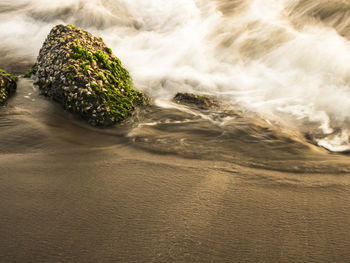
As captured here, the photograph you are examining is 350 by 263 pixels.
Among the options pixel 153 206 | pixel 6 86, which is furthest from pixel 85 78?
pixel 153 206

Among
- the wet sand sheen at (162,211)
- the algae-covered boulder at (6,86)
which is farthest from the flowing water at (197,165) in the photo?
the algae-covered boulder at (6,86)

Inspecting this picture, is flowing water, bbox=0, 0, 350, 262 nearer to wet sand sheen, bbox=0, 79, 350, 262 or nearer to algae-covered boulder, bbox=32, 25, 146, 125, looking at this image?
wet sand sheen, bbox=0, 79, 350, 262

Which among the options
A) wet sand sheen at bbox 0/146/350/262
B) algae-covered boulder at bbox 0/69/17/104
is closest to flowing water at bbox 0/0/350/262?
wet sand sheen at bbox 0/146/350/262

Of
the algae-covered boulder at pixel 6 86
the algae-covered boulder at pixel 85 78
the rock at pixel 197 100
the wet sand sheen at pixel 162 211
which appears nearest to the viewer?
the wet sand sheen at pixel 162 211

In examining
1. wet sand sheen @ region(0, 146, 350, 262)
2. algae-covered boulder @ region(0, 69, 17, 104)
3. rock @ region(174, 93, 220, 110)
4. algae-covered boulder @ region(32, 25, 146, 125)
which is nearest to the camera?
wet sand sheen @ region(0, 146, 350, 262)

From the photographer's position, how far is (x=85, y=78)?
4707 millimetres

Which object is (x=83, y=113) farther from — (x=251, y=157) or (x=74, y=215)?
(x=251, y=157)

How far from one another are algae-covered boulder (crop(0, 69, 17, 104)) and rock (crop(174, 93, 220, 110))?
2.81 m

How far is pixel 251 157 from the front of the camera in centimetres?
398

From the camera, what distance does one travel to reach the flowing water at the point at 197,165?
8.64ft

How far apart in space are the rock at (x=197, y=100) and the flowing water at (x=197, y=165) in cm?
19

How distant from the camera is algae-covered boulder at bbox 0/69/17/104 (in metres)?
4.84

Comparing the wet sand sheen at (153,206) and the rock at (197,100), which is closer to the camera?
the wet sand sheen at (153,206)

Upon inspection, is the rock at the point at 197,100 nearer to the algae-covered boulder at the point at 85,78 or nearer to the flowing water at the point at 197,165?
the flowing water at the point at 197,165
